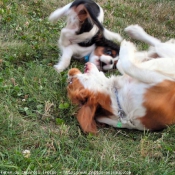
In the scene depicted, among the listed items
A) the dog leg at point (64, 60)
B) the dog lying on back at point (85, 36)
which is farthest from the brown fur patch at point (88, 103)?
the dog lying on back at point (85, 36)

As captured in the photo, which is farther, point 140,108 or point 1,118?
point 140,108

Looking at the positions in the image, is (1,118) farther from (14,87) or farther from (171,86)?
(171,86)

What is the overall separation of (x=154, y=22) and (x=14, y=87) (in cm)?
462

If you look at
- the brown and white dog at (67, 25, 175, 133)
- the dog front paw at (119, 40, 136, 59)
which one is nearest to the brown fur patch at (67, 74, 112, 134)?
the brown and white dog at (67, 25, 175, 133)

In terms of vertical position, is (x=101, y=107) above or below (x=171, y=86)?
below

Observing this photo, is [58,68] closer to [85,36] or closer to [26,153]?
[85,36]

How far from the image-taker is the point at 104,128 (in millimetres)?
3582

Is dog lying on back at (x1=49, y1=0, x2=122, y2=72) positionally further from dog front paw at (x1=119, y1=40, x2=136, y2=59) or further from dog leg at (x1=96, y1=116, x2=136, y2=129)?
dog leg at (x1=96, y1=116, x2=136, y2=129)

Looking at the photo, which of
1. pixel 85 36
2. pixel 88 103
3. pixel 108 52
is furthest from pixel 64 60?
pixel 88 103

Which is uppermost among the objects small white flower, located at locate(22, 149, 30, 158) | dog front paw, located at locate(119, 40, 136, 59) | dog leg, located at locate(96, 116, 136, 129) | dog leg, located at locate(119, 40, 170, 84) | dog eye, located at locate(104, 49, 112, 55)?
dog front paw, located at locate(119, 40, 136, 59)

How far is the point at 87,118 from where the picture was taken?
3.45 metres

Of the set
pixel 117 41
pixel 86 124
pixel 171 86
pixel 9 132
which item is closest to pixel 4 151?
pixel 9 132

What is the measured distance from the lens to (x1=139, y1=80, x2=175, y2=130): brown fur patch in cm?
338

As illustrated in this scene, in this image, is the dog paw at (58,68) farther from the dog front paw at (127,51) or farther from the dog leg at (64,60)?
the dog front paw at (127,51)
